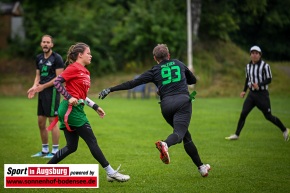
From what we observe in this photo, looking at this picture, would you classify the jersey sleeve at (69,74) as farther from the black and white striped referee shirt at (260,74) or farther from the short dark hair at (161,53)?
the black and white striped referee shirt at (260,74)

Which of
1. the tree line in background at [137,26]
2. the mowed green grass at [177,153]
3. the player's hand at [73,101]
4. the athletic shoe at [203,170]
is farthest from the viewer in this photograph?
the tree line in background at [137,26]

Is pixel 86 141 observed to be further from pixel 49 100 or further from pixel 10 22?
pixel 10 22

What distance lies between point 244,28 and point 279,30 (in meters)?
2.63

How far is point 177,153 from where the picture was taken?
37.6 ft

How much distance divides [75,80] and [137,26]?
97.2 feet

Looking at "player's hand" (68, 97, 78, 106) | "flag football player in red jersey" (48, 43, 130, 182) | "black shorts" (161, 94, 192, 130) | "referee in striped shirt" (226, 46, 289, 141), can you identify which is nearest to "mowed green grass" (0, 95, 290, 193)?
"flag football player in red jersey" (48, 43, 130, 182)

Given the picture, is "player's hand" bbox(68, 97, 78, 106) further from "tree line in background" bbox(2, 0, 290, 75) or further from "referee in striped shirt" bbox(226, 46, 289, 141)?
"tree line in background" bbox(2, 0, 290, 75)

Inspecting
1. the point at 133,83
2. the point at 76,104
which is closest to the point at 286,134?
the point at 133,83

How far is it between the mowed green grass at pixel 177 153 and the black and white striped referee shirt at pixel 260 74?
4.53 feet

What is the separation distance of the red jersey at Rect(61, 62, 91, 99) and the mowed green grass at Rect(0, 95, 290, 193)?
1.40 metres

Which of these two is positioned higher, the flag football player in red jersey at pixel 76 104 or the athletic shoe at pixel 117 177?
the flag football player in red jersey at pixel 76 104

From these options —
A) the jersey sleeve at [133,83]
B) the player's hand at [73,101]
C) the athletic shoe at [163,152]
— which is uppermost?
the jersey sleeve at [133,83]

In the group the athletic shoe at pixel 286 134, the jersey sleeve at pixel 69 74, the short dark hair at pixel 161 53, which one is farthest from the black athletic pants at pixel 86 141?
the athletic shoe at pixel 286 134

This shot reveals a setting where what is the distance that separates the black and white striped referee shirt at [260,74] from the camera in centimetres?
1316
